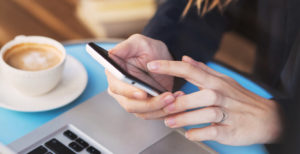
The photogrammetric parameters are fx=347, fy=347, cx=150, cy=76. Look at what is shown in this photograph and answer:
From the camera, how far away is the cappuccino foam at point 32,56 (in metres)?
0.68

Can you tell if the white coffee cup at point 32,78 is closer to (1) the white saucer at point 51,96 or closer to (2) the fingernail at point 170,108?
(1) the white saucer at point 51,96

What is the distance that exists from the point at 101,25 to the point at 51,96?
53.7 inches

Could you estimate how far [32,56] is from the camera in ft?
2.33

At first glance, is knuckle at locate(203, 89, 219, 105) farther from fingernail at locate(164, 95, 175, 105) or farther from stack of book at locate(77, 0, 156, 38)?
stack of book at locate(77, 0, 156, 38)

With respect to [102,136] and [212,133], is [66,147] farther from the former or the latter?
[212,133]

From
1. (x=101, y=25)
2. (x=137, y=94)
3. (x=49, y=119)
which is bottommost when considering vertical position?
(x=101, y=25)

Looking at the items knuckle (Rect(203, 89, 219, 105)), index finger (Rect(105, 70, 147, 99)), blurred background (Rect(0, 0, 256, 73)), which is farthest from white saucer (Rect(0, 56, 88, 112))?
blurred background (Rect(0, 0, 256, 73))

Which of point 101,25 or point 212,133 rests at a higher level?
point 212,133

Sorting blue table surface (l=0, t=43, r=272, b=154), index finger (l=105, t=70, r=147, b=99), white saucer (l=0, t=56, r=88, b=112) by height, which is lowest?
blue table surface (l=0, t=43, r=272, b=154)

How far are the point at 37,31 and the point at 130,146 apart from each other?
161cm

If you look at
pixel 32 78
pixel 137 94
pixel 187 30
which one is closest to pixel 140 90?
pixel 137 94

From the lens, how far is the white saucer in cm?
64

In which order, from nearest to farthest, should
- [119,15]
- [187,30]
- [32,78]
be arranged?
[32,78] < [187,30] < [119,15]

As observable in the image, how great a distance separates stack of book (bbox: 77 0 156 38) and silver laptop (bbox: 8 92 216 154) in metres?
1.38
